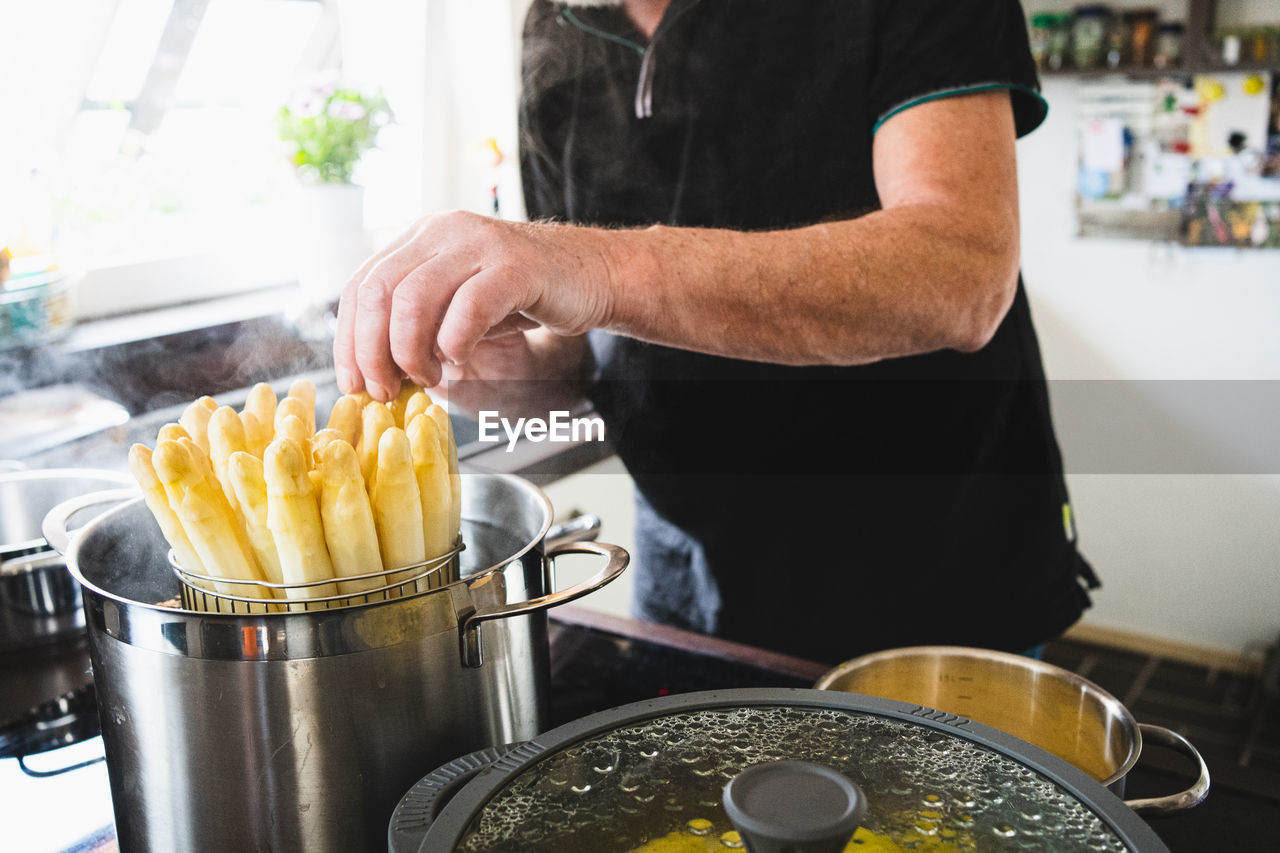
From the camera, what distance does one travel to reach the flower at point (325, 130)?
99.3 inches

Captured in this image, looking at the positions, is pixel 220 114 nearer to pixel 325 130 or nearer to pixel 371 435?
pixel 325 130

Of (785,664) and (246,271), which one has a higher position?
(246,271)

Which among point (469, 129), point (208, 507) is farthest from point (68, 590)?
point (469, 129)

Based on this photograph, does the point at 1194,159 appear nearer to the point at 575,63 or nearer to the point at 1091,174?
the point at 1091,174

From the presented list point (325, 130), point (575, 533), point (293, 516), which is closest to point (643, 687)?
point (575, 533)

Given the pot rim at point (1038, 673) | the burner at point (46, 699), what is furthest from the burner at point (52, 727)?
the pot rim at point (1038, 673)

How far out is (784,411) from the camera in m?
1.32

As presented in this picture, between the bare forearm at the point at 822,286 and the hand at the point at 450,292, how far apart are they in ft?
0.16

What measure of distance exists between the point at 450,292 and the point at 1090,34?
319 cm

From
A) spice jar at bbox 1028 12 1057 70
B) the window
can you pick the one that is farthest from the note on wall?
the window

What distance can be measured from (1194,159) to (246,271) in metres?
A: 2.82

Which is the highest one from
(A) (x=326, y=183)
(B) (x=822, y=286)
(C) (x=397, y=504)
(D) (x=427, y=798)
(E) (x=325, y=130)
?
(E) (x=325, y=130)

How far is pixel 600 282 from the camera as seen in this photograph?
2.70 ft

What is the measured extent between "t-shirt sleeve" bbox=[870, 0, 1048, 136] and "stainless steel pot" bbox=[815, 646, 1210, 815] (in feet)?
1.78
